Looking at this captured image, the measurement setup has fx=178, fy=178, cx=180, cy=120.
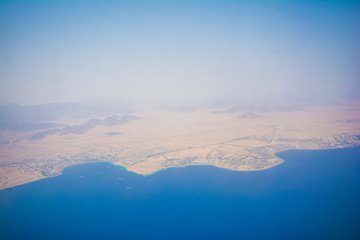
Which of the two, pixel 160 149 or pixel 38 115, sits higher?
pixel 38 115

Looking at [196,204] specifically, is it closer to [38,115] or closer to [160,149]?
[160,149]

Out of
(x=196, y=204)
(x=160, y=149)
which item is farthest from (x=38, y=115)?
(x=196, y=204)

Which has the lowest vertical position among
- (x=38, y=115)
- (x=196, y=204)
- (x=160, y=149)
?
(x=196, y=204)

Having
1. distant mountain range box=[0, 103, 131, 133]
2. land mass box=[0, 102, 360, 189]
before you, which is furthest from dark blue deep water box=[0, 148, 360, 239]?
distant mountain range box=[0, 103, 131, 133]

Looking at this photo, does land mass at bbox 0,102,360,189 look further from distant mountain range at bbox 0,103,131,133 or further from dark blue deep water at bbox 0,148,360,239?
distant mountain range at bbox 0,103,131,133

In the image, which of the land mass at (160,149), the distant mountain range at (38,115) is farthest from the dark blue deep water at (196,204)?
the distant mountain range at (38,115)

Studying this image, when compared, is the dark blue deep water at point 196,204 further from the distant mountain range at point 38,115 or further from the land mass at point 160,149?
the distant mountain range at point 38,115

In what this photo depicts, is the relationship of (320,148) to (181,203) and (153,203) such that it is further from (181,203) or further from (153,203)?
(153,203)

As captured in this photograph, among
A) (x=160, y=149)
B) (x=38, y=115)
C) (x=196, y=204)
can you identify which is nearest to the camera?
(x=196, y=204)
